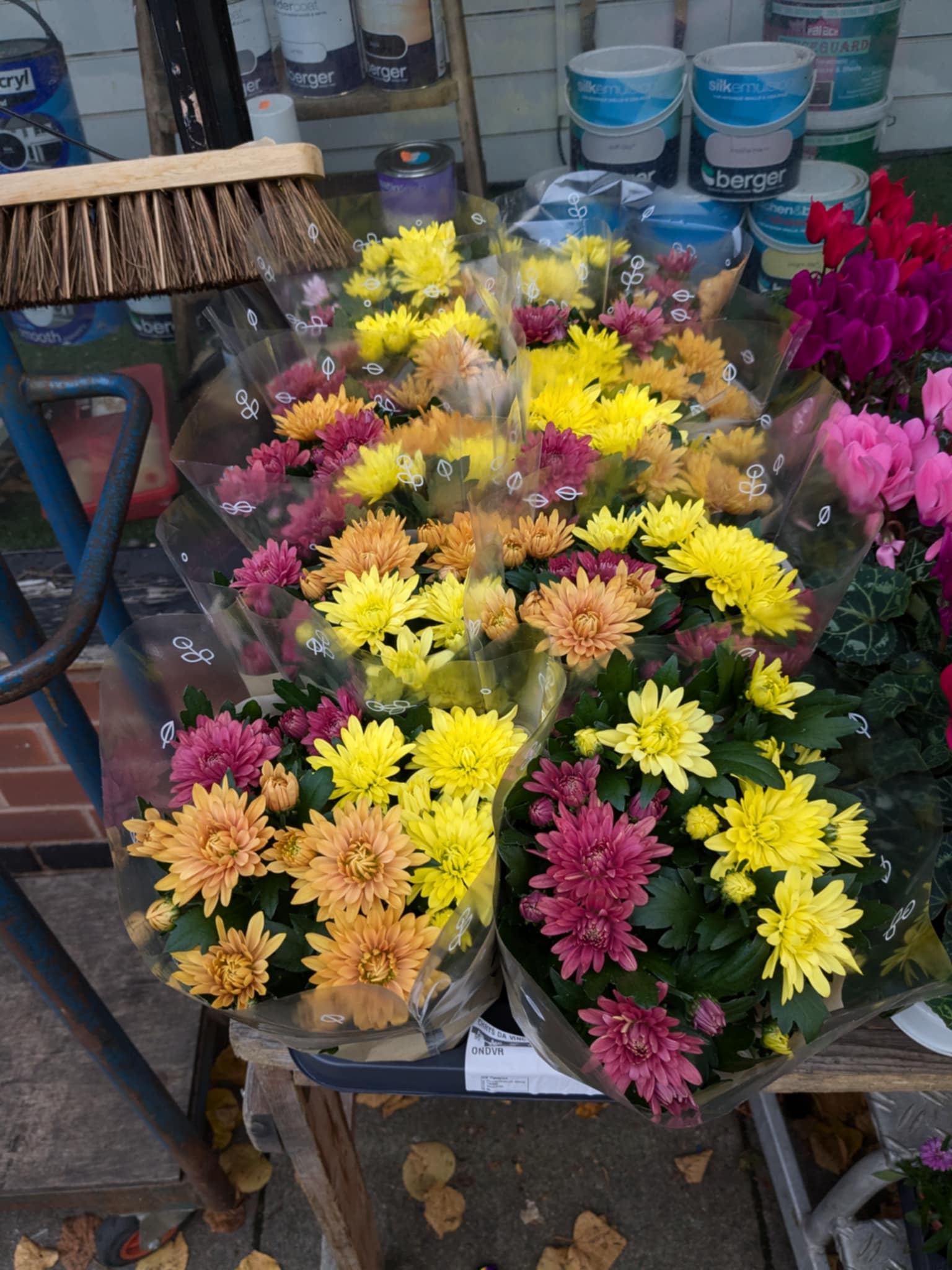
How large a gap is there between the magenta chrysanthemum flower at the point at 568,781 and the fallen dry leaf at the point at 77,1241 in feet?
3.71

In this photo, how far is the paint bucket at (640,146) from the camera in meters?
1.11

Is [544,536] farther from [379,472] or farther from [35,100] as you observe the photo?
[35,100]

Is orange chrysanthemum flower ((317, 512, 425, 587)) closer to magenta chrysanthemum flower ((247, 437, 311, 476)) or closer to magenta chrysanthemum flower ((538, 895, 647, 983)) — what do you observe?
magenta chrysanthemum flower ((247, 437, 311, 476))

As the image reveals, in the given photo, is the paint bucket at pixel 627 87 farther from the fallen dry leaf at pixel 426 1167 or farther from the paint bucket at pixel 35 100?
the fallen dry leaf at pixel 426 1167

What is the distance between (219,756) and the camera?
601 millimetres

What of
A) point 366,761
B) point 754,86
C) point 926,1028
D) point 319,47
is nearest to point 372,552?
point 366,761

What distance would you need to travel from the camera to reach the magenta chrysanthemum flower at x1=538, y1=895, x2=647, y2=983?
1.68 ft

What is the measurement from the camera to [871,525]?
0.66 metres

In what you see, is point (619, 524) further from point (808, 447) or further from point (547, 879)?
point (547, 879)

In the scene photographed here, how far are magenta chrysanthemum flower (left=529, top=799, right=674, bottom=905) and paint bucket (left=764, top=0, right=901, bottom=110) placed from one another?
1.03m

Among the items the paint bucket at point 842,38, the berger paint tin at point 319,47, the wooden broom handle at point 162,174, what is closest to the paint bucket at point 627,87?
the paint bucket at point 842,38

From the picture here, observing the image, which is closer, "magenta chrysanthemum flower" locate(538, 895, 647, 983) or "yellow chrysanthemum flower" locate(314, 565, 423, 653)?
"magenta chrysanthemum flower" locate(538, 895, 647, 983)

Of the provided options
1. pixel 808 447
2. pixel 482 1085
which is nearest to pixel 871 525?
pixel 808 447

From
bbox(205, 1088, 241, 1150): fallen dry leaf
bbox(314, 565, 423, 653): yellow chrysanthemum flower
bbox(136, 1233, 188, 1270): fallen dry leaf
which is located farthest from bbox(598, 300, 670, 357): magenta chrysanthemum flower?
bbox(136, 1233, 188, 1270): fallen dry leaf
